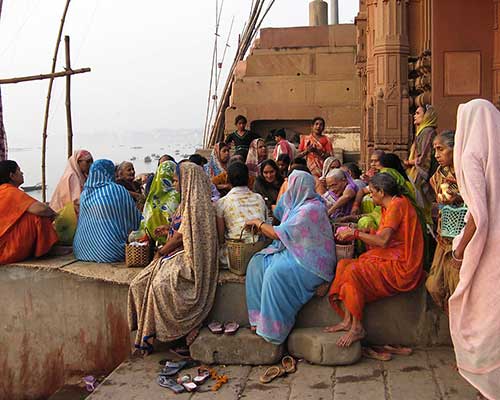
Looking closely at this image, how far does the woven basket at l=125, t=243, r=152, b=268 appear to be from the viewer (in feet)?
17.2

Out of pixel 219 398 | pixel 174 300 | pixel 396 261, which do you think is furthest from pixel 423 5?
pixel 219 398

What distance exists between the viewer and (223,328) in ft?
14.9

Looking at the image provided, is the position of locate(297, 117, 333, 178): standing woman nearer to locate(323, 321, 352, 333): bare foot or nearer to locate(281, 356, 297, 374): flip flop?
locate(323, 321, 352, 333): bare foot

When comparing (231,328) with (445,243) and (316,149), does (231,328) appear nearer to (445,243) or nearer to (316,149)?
(445,243)

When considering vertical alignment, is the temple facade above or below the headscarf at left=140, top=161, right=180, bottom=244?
above

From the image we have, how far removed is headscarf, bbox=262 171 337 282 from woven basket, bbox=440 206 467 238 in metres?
0.79

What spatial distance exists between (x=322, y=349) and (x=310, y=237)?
2.43 feet

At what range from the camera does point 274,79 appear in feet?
49.3

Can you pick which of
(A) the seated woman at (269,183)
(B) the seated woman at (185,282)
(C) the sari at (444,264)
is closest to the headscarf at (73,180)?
(A) the seated woman at (269,183)

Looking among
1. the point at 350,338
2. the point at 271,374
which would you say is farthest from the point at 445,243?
the point at 271,374

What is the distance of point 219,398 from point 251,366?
1.62ft

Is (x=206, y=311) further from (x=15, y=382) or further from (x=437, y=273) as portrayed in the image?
(x=15, y=382)

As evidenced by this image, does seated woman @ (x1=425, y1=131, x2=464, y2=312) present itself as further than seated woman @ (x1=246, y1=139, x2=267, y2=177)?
No

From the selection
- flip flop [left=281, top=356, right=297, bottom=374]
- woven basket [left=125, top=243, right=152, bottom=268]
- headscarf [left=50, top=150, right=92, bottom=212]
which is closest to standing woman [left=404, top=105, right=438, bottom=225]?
flip flop [left=281, top=356, right=297, bottom=374]
